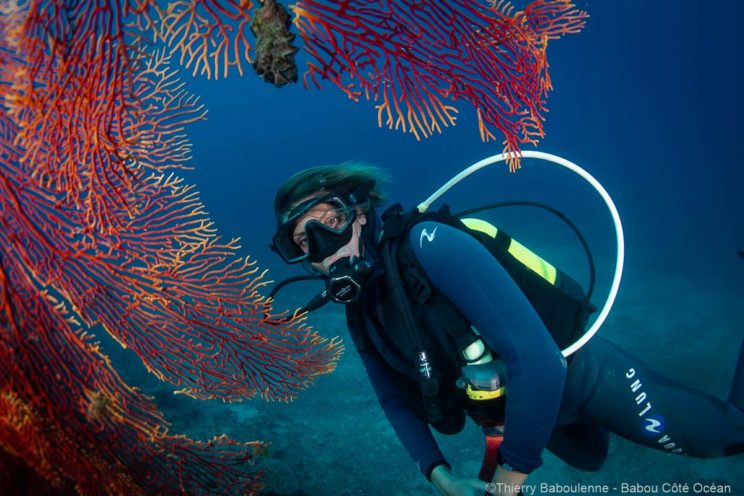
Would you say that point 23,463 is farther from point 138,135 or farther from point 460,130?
point 460,130

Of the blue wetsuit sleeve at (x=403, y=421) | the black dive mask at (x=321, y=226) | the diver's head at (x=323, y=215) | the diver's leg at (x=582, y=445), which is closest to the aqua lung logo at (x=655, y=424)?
the diver's leg at (x=582, y=445)

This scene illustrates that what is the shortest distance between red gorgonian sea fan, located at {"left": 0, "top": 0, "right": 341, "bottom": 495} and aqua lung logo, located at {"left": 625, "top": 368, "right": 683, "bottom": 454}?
2803mm

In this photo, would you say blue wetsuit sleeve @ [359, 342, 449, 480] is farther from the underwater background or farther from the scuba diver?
the underwater background

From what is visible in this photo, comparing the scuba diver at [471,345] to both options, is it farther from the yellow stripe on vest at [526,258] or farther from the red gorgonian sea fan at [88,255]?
the red gorgonian sea fan at [88,255]

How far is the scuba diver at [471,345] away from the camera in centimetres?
232

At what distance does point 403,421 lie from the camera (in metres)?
3.24

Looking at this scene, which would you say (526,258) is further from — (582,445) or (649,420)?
(582,445)

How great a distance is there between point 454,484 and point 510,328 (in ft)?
4.15

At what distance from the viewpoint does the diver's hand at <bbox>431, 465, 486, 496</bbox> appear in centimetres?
266

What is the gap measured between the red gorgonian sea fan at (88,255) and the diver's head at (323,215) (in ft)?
2.04

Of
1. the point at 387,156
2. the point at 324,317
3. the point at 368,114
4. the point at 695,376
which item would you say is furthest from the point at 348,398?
the point at 368,114

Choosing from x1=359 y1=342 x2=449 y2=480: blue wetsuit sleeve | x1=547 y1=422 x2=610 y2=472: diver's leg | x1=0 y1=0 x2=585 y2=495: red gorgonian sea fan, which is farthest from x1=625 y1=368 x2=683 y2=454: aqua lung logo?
x1=0 y1=0 x2=585 y2=495: red gorgonian sea fan

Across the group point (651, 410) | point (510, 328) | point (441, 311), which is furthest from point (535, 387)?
point (651, 410)

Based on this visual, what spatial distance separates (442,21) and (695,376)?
32.9ft
